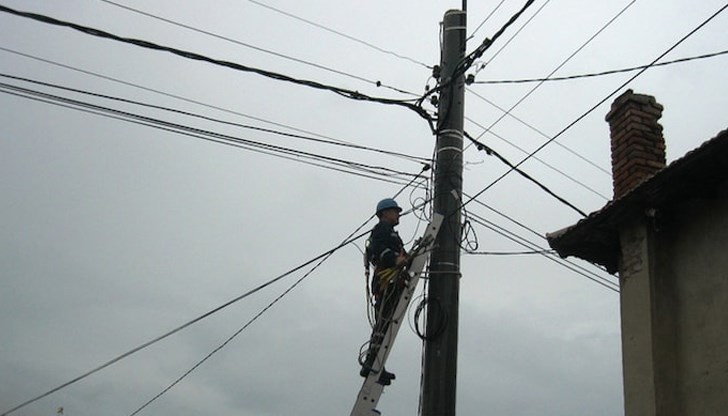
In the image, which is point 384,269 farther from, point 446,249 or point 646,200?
point 646,200

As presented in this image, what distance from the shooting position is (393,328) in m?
7.69

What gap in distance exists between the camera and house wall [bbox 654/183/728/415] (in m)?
6.93

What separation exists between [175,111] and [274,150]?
1229 mm

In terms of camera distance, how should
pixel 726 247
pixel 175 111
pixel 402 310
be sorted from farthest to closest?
pixel 175 111
pixel 402 310
pixel 726 247

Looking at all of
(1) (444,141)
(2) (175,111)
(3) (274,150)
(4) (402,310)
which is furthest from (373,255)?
(2) (175,111)

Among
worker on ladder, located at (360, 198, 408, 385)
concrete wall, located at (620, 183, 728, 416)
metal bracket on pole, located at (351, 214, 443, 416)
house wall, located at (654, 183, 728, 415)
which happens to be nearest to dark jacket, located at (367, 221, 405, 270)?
worker on ladder, located at (360, 198, 408, 385)

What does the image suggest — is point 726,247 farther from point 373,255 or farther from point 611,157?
point 373,255

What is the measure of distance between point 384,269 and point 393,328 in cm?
68

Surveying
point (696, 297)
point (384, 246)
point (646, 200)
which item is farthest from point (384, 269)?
point (696, 297)

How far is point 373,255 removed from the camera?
837 centimetres

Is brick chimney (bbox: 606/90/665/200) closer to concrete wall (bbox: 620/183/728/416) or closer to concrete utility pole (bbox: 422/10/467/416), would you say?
concrete wall (bbox: 620/183/728/416)

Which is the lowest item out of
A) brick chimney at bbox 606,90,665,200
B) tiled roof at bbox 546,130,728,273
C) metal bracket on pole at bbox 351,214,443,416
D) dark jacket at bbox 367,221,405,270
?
metal bracket on pole at bbox 351,214,443,416

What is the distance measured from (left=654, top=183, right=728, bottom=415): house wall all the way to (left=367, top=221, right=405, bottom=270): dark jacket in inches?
97.1

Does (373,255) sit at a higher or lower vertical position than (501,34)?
lower
